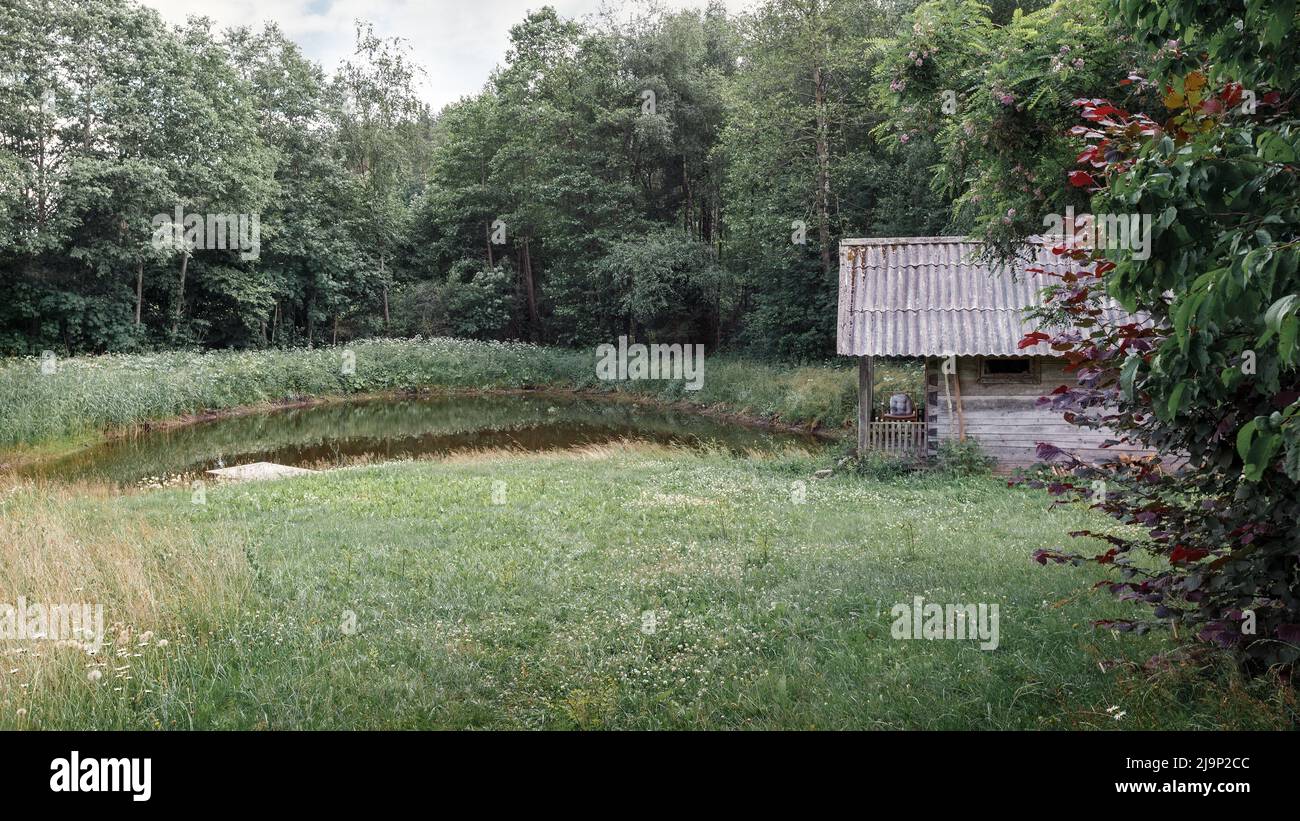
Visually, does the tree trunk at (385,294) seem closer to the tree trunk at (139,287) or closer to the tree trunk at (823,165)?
the tree trunk at (139,287)

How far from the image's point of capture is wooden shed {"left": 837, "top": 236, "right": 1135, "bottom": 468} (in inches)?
614

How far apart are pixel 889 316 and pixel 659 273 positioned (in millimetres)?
17193

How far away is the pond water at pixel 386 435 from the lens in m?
19.5

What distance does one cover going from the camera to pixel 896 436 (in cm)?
1631

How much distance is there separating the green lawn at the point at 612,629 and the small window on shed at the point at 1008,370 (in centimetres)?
520

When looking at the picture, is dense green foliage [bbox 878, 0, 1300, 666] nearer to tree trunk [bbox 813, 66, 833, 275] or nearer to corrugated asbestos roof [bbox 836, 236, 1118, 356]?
corrugated asbestos roof [bbox 836, 236, 1118, 356]

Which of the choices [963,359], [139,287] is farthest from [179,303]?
[963,359]

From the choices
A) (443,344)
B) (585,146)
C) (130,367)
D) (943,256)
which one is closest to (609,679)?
(943,256)

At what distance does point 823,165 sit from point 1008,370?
14.7 metres

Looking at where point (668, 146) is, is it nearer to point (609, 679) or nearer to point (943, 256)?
point (943, 256)

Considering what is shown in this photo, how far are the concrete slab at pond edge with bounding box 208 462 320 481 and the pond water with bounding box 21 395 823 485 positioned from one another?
1183 millimetres

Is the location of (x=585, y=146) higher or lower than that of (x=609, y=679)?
higher
